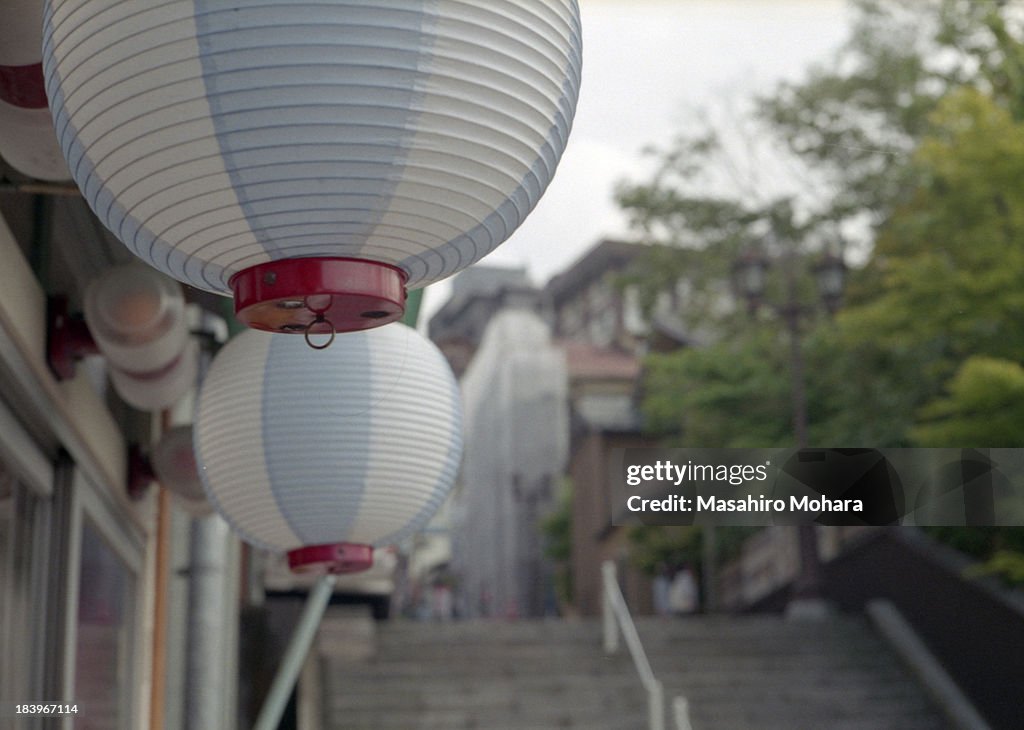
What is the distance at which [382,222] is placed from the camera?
179cm

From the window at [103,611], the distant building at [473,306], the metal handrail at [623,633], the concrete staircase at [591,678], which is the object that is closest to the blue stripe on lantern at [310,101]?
the window at [103,611]

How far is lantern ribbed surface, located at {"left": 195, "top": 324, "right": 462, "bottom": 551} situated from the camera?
2822 millimetres

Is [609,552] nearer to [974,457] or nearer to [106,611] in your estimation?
[974,457]

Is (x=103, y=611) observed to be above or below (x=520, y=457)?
below

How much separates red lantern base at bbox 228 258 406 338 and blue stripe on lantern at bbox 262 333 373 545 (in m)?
0.88

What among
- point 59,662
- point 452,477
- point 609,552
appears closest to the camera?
point 452,477

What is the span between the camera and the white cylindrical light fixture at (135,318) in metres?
3.77

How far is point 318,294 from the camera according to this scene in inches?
71.0

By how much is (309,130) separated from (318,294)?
0.23 meters

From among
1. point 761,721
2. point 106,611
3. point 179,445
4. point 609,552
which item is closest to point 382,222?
point 179,445

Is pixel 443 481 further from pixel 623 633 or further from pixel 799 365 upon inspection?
pixel 799 365

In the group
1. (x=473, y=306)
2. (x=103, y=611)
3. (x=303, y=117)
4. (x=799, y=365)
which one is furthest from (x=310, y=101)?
(x=473, y=306)

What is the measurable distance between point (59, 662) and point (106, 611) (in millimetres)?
819

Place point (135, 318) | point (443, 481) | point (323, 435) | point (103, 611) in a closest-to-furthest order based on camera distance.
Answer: point (323, 435)
point (443, 481)
point (135, 318)
point (103, 611)
